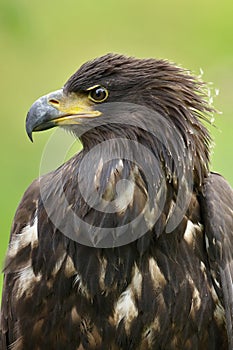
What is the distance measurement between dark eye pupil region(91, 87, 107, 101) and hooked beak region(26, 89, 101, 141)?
51mm

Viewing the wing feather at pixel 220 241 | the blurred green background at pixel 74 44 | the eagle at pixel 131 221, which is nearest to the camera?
the eagle at pixel 131 221

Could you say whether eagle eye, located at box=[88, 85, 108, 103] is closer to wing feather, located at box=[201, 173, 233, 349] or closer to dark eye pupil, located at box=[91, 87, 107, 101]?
dark eye pupil, located at box=[91, 87, 107, 101]

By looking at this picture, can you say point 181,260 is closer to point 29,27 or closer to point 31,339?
point 31,339

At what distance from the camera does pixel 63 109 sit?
847 centimetres

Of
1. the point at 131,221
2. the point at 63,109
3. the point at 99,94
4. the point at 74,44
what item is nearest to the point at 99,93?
the point at 99,94

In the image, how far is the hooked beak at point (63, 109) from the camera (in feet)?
27.6

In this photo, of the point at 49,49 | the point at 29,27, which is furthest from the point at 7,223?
the point at 49,49

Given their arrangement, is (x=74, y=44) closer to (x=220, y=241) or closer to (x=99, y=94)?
(x=99, y=94)

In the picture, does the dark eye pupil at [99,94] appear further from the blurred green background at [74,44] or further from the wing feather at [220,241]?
the blurred green background at [74,44]

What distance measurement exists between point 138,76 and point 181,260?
1005mm

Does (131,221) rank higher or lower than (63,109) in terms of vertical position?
lower

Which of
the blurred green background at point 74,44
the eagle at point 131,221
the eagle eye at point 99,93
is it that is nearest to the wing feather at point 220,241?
the eagle at point 131,221

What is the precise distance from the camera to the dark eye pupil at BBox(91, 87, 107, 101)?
27.7 feet

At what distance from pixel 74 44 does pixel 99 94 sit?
604 cm
